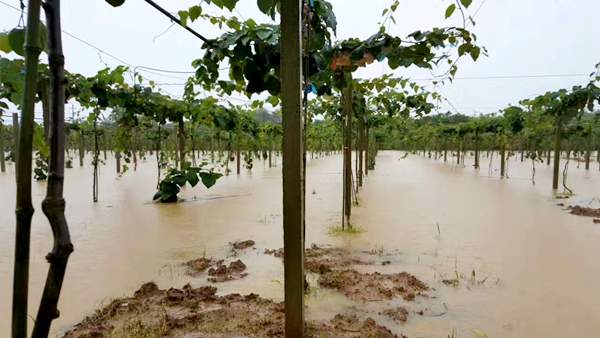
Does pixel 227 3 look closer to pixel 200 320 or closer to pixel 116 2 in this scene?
pixel 116 2

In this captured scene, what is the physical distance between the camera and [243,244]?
5.43m

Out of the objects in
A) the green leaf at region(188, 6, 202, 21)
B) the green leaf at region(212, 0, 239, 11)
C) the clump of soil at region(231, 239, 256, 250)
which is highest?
the green leaf at region(188, 6, 202, 21)

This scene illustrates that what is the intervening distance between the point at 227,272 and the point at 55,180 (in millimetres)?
3485

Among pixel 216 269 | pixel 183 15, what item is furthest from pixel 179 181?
pixel 183 15

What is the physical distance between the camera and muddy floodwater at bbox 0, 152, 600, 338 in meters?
3.27

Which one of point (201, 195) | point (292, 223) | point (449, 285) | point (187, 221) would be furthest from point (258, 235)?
point (201, 195)

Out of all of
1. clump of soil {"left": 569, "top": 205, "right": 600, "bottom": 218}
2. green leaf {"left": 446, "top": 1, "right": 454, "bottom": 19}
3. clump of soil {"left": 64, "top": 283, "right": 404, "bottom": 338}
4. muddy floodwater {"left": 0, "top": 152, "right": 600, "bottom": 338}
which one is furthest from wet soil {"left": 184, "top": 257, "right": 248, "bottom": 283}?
clump of soil {"left": 569, "top": 205, "right": 600, "bottom": 218}

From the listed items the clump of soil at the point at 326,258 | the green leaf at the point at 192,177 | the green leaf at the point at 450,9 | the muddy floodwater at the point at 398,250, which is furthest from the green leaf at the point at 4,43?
the green leaf at the point at 192,177

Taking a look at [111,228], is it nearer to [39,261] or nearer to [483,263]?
[39,261]

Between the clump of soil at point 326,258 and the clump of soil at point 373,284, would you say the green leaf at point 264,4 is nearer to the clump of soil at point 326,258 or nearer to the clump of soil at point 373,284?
the clump of soil at point 373,284

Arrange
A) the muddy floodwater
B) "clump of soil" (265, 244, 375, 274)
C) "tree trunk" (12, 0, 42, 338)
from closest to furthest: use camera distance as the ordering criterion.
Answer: "tree trunk" (12, 0, 42, 338), the muddy floodwater, "clump of soil" (265, 244, 375, 274)

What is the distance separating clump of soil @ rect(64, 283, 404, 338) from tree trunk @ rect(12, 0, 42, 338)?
2.00 meters

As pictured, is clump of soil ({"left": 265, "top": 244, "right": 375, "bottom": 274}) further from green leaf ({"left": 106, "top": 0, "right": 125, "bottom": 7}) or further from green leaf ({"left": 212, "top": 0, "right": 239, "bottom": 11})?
green leaf ({"left": 106, "top": 0, "right": 125, "bottom": 7})

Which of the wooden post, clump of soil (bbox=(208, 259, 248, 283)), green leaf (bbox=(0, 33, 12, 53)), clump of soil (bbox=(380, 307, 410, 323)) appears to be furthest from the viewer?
clump of soil (bbox=(208, 259, 248, 283))
